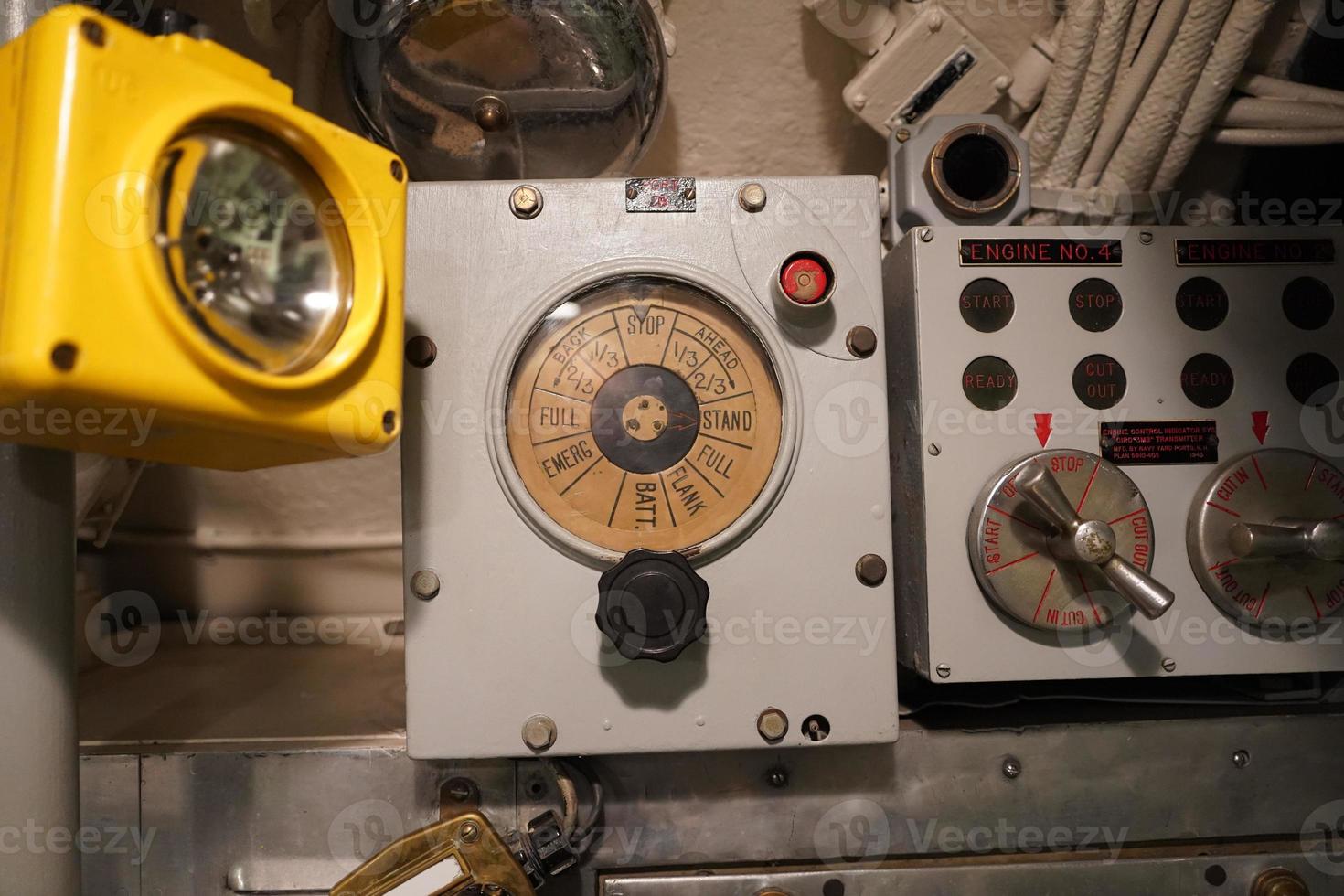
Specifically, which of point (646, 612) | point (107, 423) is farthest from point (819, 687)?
point (107, 423)

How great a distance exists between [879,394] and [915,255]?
0.51ft

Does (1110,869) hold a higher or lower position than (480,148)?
lower

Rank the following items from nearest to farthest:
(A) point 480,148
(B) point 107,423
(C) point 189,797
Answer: (B) point 107,423, (C) point 189,797, (A) point 480,148

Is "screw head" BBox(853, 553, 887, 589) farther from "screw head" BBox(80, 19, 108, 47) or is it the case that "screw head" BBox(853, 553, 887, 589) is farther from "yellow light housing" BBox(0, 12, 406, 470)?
"screw head" BBox(80, 19, 108, 47)

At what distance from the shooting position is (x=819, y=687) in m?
0.78

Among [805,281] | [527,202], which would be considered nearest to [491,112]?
[527,202]

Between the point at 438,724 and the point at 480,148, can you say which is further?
the point at 480,148

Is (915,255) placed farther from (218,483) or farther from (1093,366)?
(218,483)

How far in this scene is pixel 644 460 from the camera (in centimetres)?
→ 78

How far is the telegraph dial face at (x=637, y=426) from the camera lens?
781mm

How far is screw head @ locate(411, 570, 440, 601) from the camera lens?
0.77 m

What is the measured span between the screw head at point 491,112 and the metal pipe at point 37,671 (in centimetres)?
55

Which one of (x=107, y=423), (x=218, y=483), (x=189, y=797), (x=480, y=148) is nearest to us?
(x=107, y=423)

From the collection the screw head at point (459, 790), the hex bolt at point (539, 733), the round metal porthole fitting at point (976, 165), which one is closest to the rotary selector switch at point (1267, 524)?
the round metal porthole fitting at point (976, 165)
